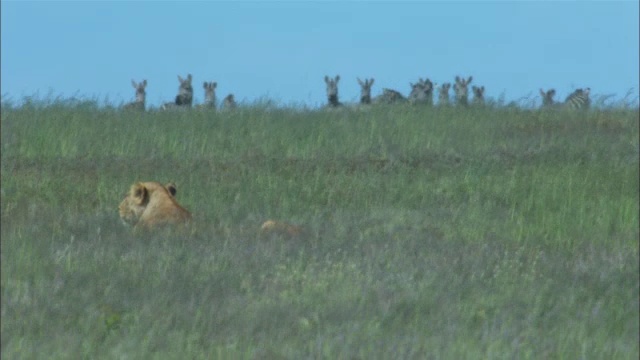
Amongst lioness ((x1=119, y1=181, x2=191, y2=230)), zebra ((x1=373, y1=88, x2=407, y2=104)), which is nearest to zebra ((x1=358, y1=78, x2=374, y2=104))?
zebra ((x1=373, y1=88, x2=407, y2=104))

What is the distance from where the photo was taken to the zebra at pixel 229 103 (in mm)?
22591

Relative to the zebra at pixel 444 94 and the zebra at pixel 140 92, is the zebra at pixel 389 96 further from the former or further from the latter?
the zebra at pixel 140 92

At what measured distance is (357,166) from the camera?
677 inches

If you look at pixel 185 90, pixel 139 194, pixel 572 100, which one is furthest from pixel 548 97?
pixel 139 194

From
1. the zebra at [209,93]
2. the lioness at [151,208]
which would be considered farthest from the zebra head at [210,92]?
the lioness at [151,208]

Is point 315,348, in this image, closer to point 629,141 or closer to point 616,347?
point 616,347

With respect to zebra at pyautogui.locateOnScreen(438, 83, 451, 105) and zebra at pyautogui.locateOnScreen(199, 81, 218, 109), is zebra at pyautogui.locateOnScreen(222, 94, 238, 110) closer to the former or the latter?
zebra at pyautogui.locateOnScreen(199, 81, 218, 109)

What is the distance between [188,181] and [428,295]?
23.2ft

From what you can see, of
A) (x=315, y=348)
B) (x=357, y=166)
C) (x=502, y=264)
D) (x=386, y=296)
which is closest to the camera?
(x=315, y=348)

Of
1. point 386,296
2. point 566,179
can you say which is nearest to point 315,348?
point 386,296

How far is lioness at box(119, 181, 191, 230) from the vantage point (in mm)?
12008

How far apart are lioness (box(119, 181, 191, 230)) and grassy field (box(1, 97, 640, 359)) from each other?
21 centimetres

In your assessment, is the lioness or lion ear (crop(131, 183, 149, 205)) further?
lion ear (crop(131, 183, 149, 205))

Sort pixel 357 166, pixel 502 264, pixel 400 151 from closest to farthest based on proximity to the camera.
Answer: pixel 502 264, pixel 357 166, pixel 400 151
